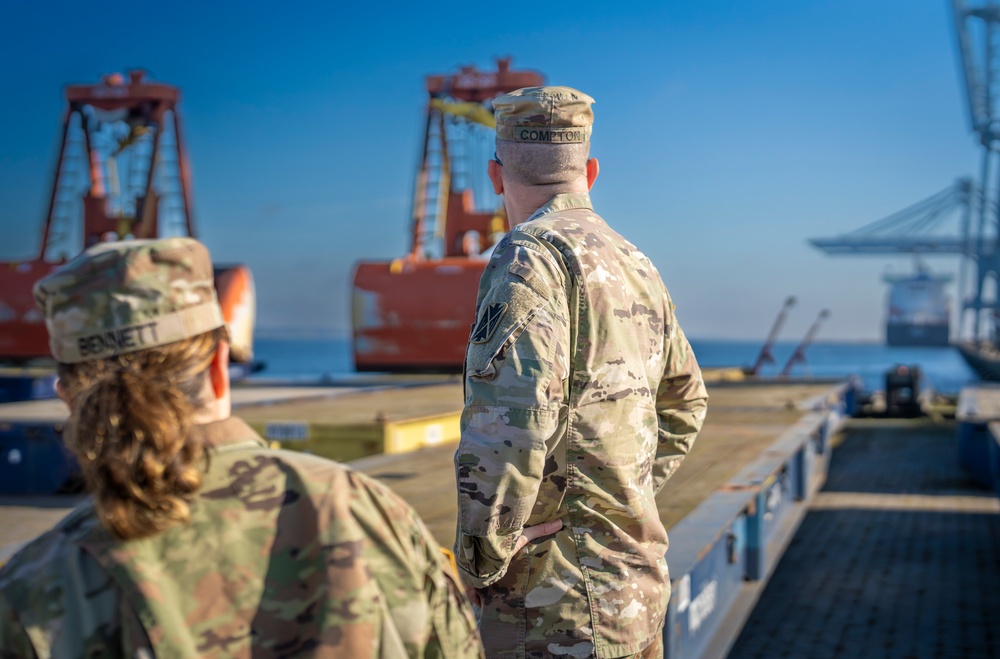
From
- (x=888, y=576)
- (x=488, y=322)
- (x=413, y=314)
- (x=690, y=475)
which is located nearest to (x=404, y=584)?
(x=488, y=322)

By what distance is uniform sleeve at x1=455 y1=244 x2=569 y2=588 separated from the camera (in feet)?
5.77

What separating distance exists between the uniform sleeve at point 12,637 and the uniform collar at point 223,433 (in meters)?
0.28

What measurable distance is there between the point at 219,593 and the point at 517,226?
1.03m

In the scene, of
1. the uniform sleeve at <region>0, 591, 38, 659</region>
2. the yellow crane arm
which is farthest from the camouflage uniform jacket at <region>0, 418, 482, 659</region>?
the yellow crane arm

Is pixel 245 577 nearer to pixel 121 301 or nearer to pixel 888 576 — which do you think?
pixel 121 301

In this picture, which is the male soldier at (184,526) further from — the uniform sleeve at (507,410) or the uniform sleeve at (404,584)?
the uniform sleeve at (507,410)

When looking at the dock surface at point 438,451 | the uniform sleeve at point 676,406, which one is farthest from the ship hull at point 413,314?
the uniform sleeve at point 676,406

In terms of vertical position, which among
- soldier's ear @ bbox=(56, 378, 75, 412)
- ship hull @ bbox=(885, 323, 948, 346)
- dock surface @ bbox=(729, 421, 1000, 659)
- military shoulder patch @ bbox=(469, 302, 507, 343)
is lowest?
ship hull @ bbox=(885, 323, 948, 346)

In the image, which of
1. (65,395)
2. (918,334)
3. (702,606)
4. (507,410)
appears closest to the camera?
(65,395)

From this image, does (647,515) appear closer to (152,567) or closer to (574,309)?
(574,309)

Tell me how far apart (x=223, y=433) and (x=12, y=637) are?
0.33m

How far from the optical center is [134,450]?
1.15 m

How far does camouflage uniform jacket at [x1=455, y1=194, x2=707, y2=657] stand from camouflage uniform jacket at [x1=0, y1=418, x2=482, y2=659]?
0.47 m

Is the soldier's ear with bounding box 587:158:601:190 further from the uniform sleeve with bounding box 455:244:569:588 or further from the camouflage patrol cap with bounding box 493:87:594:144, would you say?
the uniform sleeve with bounding box 455:244:569:588
